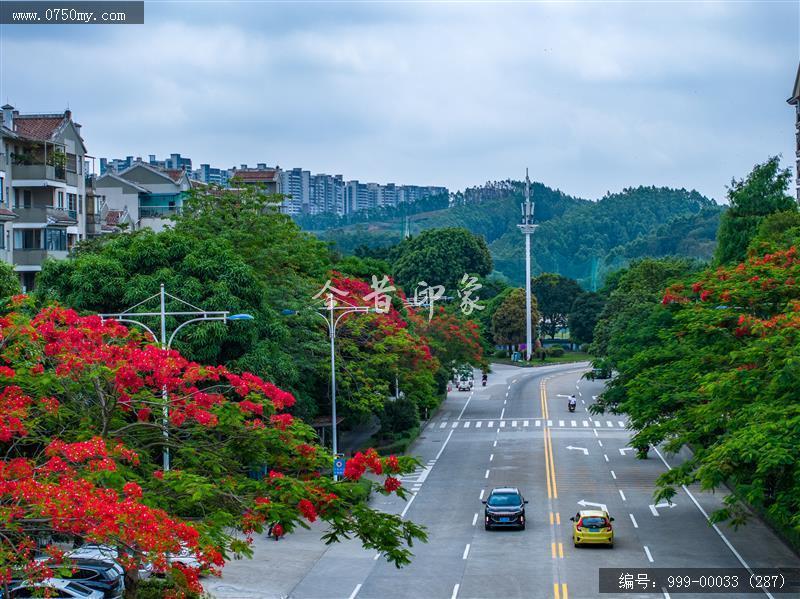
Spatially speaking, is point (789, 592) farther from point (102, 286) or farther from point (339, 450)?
point (339, 450)

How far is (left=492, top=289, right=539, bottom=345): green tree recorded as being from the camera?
122438 millimetres

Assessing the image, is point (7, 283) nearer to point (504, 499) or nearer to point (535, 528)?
point (504, 499)

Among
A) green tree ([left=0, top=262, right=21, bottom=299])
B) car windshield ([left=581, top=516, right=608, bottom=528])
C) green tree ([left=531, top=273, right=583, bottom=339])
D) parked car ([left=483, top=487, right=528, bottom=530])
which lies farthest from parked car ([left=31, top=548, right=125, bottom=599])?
green tree ([left=531, top=273, right=583, bottom=339])

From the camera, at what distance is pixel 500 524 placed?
39812 mm

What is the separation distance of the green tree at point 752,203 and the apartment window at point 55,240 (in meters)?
40.7

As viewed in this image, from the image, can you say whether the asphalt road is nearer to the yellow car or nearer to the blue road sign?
the yellow car

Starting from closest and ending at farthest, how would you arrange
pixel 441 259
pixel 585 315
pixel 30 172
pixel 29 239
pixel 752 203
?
pixel 29 239 < pixel 30 172 < pixel 752 203 < pixel 441 259 < pixel 585 315

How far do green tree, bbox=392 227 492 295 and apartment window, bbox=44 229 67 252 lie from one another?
64147 millimetres

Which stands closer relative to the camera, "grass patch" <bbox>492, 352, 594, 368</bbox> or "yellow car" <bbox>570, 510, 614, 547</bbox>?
"yellow car" <bbox>570, 510, 614, 547</bbox>

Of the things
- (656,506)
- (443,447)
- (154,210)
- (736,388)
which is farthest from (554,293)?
(736,388)

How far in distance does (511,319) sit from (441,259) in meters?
9.38

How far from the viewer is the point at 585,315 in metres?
128

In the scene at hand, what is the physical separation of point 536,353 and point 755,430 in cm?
9608

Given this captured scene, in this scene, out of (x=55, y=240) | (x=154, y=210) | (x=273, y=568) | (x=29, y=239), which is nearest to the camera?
(x=273, y=568)
